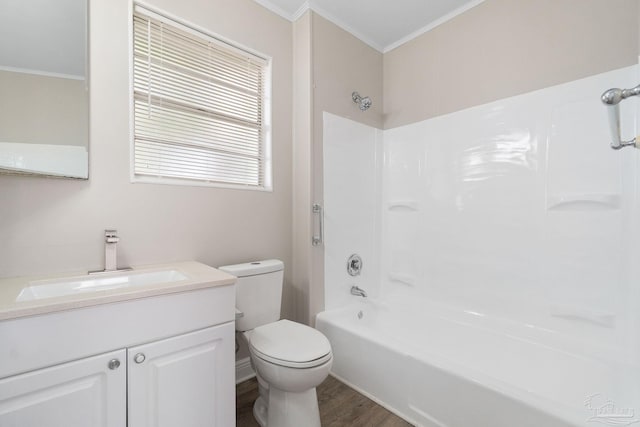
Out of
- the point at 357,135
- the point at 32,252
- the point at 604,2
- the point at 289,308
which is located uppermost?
the point at 604,2

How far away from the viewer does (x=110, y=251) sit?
1.35 metres

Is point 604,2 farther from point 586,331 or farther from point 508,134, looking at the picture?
point 586,331

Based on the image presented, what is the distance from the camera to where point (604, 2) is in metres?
1.51

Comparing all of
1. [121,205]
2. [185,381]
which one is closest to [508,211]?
[185,381]

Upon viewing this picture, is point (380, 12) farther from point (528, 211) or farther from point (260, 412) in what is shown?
point (260, 412)

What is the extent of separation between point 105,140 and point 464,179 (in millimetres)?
2214

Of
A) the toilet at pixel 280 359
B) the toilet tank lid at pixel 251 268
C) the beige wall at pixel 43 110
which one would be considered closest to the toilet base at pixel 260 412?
the toilet at pixel 280 359

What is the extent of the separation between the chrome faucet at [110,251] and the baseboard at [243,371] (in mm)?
1009

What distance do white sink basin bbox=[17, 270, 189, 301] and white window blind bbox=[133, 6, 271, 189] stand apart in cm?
54

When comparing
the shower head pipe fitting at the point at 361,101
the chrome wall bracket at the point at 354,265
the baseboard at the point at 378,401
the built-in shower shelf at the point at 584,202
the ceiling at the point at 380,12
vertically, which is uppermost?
the ceiling at the point at 380,12

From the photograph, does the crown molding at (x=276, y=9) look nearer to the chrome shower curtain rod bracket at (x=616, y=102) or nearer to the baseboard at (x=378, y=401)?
the chrome shower curtain rod bracket at (x=616, y=102)

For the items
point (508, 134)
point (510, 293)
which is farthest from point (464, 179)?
point (510, 293)

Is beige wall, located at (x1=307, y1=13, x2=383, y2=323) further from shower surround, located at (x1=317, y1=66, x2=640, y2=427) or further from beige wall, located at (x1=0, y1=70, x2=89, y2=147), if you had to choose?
beige wall, located at (x1=0, y1=70, x2=89, y2=147)

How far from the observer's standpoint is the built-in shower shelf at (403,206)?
2.30 meters
